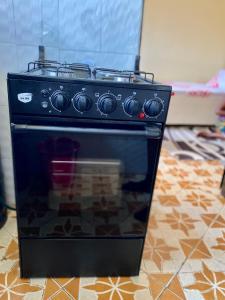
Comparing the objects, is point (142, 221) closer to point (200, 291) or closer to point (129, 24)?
point (200, 291)

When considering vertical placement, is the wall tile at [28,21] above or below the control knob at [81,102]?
above

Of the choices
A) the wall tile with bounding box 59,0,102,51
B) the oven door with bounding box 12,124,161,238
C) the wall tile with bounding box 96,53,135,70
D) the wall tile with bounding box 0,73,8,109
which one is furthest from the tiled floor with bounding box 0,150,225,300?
the wall tile with bounding box 59,0,102,51

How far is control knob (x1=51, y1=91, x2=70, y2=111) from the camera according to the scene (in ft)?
2.55

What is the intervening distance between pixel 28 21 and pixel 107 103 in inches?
28.9

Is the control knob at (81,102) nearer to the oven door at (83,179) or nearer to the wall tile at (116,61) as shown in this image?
the oven door at (83,179)

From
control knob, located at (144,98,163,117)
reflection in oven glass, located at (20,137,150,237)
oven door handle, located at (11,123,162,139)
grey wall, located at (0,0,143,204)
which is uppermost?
grey wall, located at (0,0,143,204)

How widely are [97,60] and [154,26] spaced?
218 centimetres

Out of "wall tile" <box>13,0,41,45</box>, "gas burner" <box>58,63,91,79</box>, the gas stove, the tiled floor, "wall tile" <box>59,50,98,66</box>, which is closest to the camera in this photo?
the gas stove

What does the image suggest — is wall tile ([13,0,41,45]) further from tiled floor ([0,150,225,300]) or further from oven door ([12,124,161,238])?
tiled floor ([0,150,225,300])

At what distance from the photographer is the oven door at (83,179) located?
85cm

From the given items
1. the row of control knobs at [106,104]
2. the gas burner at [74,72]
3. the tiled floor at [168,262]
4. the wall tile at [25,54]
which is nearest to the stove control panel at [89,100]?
the row of control knobs at [106,104]

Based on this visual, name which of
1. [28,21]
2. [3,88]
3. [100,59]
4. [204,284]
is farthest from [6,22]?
[204,284]

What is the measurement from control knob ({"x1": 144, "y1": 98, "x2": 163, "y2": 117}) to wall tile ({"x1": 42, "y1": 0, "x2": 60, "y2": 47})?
0.70 metres

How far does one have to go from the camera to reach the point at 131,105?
0.82 meters
